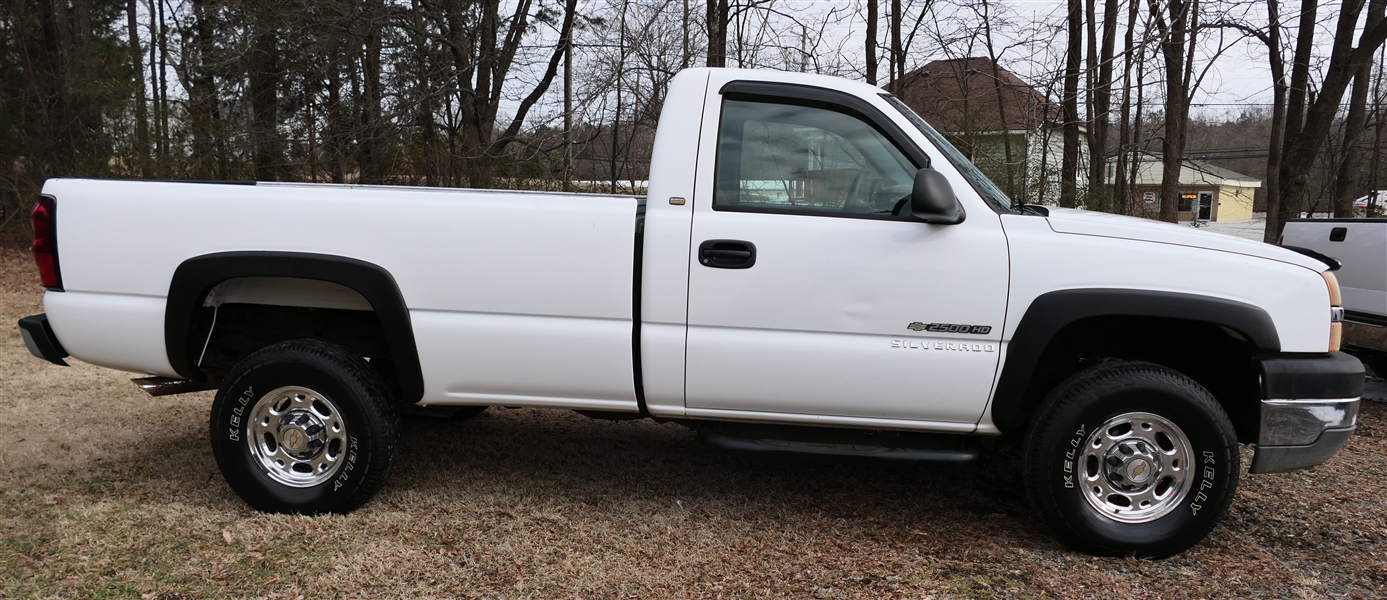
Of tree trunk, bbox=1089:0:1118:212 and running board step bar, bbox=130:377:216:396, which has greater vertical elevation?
tree trunk, bbox=1089:0:1118:212

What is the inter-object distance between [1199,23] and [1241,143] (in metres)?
13.7

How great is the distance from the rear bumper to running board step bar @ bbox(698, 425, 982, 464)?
2.90 meters

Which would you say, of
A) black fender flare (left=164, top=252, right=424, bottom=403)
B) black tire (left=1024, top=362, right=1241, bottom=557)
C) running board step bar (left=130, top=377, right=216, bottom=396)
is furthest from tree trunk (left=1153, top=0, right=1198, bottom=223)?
running board step bar (left=130, top=377, right=216, bottom=396)

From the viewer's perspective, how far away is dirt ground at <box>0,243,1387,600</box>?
324cm

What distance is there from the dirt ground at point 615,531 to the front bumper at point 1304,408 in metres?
0.46

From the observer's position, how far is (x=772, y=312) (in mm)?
3457

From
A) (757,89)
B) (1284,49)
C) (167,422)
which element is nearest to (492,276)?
(757,89)

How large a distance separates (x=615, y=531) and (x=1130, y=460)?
6.92 feet

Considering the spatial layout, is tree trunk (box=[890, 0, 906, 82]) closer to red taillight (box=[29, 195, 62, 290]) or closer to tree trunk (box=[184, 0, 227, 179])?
red taillight (box=[29, 195, 62, 290])

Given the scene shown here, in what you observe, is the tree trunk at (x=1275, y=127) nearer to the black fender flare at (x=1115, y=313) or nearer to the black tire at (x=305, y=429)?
the black fender flare at (x=1115, y=313)

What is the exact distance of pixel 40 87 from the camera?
16.5 meters

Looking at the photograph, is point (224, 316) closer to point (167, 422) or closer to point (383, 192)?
point (383, 192)

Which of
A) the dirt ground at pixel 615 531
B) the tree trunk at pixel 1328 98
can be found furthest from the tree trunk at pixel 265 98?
the tree trunk at pixel 1328 98

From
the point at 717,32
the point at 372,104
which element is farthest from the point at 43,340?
the point at 372,104
